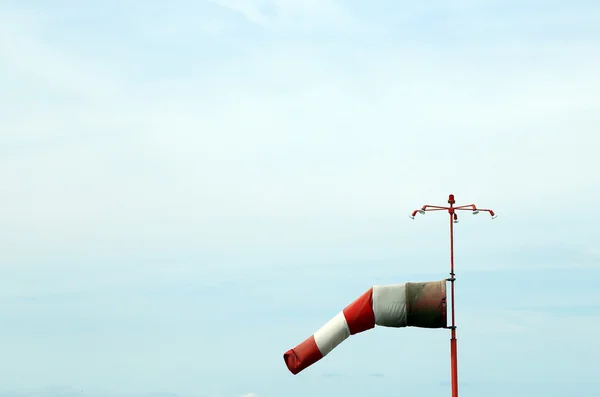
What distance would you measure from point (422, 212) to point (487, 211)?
300 centimetres

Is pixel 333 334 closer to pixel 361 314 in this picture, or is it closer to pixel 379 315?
pixel 361 314

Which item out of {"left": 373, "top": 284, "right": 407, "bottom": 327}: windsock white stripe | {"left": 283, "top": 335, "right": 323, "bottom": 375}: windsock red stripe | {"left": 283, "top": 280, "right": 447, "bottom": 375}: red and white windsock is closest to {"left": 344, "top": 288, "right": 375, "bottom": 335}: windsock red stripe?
{"left": 283, "top": 280, "right": 447, "bottom": 375}: red and white windsock

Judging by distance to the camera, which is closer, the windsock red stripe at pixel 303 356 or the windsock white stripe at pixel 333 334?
the windsock white stripe at pixel 333 334

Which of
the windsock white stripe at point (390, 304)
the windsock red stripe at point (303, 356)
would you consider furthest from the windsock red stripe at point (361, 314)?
the windsock red stripe at point (303, 356)

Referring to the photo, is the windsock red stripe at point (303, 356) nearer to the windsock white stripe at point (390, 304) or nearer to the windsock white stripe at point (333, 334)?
the windsock white stripe at point (333, 334)

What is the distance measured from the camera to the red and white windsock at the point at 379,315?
40750 mm

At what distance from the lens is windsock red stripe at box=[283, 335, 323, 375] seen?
1682 inches

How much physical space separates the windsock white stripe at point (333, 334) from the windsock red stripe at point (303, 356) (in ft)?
0.98

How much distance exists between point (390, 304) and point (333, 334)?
3.24 meters

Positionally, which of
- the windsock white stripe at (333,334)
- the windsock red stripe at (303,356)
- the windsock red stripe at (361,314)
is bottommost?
the windsock red stripe at (303,356)

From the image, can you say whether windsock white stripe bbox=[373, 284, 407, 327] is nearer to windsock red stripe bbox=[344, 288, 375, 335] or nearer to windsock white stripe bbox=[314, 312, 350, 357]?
windsock red stripe bbox=[344, 288, 375, 335]

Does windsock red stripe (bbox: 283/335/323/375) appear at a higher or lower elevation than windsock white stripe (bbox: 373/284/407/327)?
lower

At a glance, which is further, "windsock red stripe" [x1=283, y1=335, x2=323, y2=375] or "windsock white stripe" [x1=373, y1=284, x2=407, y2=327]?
"windsock red stripe" [x1=283, y1=335, x2=323, y2=375]

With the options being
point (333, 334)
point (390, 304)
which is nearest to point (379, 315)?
point (390, 304)
